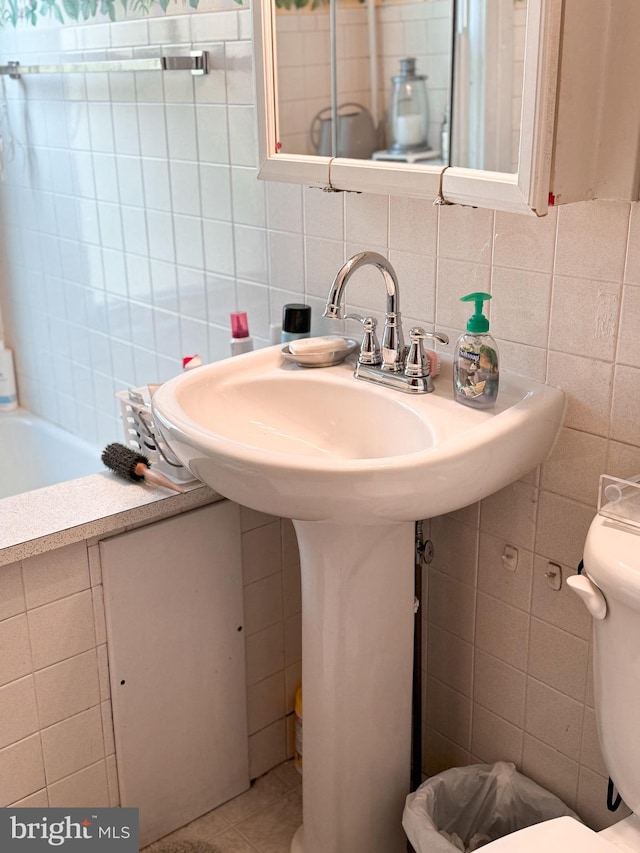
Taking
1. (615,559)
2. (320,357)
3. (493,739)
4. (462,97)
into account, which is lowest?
(493,739)

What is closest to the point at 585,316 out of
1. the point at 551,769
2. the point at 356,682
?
the point at 356,682

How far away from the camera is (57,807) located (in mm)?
1616

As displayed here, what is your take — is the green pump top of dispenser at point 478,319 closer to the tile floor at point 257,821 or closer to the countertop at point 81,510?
the countertop at point 81,510

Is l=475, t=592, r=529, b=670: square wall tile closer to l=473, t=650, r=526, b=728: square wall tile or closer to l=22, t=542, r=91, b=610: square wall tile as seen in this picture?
l=473, t=650, r=526, b=728: square wall tile

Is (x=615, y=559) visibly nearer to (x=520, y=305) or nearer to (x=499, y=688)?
(x=520, y=305)

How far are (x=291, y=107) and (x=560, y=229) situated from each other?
53 centimetres

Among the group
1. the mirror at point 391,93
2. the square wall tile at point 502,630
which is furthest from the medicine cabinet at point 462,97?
the square wall tile at point 502,630

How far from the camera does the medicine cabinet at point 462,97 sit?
1166 millimetres

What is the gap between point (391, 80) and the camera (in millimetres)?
1578

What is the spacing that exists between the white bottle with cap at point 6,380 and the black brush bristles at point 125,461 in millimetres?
1151

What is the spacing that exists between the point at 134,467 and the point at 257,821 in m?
0.74

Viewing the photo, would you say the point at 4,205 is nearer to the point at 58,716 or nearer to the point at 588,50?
the point at 58,716

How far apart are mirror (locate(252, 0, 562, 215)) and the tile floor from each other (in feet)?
3.88

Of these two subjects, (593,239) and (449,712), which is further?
(449,712)
